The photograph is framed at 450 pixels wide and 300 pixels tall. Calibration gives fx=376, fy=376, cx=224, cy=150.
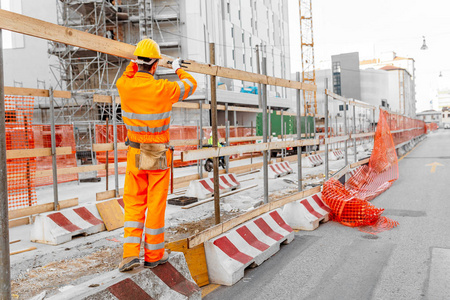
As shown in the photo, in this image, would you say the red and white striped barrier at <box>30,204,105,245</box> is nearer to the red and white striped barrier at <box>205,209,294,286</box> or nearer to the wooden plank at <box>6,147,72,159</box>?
the wooden plank at <box>6,147,72,159</box>

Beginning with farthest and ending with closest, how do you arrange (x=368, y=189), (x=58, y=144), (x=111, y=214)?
1. (x=58, y=144)
2. (x=368, y=189)
3. (x=111, y=214)

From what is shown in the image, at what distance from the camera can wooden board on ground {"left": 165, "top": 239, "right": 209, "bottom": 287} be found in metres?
4.06

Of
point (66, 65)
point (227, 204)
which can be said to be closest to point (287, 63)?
point (66, 65)

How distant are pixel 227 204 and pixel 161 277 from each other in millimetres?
4904

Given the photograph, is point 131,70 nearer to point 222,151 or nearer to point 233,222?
point 222,151

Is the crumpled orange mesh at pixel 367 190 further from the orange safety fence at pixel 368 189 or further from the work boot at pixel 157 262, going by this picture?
the work boot at pixel 157 262

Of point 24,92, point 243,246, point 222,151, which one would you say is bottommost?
point 243,246

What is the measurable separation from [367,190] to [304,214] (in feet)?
13.5

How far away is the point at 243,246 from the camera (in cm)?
470

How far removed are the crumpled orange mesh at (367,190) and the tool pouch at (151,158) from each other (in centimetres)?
426

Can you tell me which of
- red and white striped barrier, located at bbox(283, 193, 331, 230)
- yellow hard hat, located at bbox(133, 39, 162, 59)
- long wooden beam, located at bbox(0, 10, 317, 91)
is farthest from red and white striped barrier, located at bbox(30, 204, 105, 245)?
yellow hard hat, located at bbox(133, 39, 162, 59)

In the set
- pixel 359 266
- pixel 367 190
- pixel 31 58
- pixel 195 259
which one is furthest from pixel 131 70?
pixel 31 58

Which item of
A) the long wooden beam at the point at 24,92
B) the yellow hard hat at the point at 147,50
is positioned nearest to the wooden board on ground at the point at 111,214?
the long wooden beam at the point at 24,92

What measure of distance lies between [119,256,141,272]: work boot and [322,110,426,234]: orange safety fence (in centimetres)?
427
